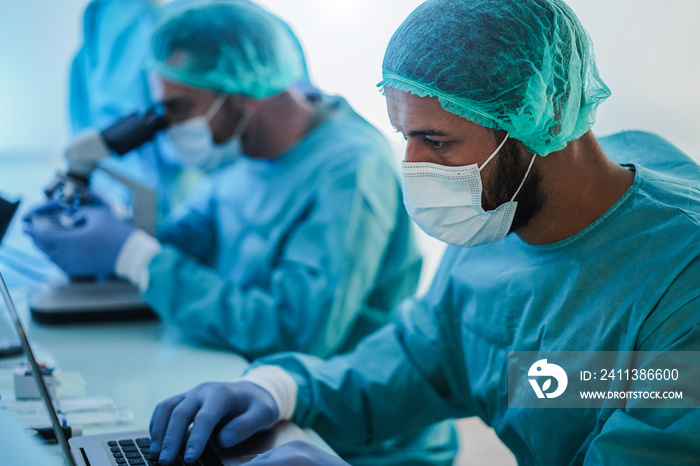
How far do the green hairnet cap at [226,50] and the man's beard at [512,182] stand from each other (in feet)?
3.18

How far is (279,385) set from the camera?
3.98 ft

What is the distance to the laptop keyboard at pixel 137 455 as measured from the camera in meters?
1.00

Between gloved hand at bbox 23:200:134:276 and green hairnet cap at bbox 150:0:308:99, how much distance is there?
42cm

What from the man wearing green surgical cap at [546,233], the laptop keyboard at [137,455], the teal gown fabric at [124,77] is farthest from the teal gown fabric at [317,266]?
the teal gown fabric at [124,77]

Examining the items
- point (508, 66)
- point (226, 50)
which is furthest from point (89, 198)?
point (508, 66)

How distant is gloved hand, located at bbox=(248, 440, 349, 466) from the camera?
95 cm

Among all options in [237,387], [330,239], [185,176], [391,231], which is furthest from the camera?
[185,176]

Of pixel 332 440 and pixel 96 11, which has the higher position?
pixel 96 11

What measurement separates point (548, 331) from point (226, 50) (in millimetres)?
1145

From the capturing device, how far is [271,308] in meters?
1.66

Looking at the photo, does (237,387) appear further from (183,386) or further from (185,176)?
(185,176)

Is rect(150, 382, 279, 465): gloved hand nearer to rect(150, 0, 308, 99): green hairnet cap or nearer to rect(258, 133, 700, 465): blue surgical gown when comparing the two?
rect(258, 133, 700, 465): blue surgical gown

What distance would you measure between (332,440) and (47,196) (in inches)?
41.7

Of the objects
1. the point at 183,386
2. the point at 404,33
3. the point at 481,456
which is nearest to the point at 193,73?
the point at 183,386
